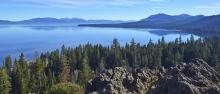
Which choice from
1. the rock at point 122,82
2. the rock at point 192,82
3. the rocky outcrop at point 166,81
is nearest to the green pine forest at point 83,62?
the rock at point 122,82

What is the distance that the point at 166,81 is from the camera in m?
47.2

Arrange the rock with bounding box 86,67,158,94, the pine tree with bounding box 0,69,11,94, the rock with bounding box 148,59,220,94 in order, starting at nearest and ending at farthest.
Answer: the rock with bounding box 148,59,220,94 → the rock with bounding box 86,67,158,94 → the pine tree with bounding box 0,69,11,94

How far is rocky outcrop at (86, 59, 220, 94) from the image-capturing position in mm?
43519

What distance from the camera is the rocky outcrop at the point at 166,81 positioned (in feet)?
143

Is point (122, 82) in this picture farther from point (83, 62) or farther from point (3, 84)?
point (83, 62)

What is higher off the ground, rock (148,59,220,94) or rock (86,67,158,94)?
rock (148,59,220,94)

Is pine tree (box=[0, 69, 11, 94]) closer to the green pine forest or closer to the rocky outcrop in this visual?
the green pine forest

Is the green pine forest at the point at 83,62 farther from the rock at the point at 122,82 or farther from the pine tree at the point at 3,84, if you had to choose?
the rock at the point at 122,82

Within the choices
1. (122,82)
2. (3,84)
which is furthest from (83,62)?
(122,82)

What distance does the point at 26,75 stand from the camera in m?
118

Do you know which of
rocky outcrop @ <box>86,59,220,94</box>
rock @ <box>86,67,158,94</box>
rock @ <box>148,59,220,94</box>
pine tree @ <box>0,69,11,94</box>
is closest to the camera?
rock @ <box>148,59,220,94</box>

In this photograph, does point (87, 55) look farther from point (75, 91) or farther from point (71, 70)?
point (75, 91)

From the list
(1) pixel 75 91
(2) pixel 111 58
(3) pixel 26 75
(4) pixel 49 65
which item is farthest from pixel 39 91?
(2) pixel 111 58

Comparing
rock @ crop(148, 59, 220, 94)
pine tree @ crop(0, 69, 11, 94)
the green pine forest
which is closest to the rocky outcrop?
rock @ crop(148, 59, 220, 94)
